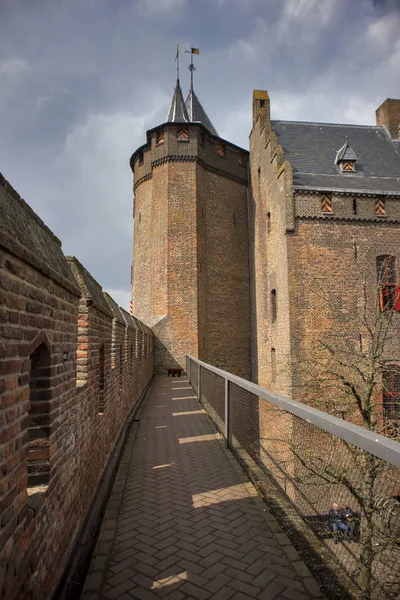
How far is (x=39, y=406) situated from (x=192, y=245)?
18.4 metres

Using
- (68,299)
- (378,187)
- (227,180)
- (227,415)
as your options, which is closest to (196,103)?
(227,180)

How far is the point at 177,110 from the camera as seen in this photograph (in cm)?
2267

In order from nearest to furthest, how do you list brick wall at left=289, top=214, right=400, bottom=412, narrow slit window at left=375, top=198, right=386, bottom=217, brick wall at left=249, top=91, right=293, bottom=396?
brick wall at left=289, top=214, right=400, bottom=412
brick wall at left=249, top=91, right=293, bottom=396
narrow slit window at left=375, top=198, right=386, bottom=217

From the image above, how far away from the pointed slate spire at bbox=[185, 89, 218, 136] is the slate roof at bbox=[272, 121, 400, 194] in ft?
21.2

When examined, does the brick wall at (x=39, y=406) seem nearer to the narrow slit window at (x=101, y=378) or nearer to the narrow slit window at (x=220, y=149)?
the narrow slit window at (x=101, y=378)

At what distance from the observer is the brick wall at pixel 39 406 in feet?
5.75

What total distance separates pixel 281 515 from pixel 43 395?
2.44 m

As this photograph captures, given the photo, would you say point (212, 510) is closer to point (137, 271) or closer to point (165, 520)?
point (165, 520)

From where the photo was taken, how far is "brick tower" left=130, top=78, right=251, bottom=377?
20.0 m

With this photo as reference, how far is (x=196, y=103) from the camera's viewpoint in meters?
26.6

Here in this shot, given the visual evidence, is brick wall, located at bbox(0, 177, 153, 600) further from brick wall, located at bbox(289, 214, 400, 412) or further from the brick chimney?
the brick chimney

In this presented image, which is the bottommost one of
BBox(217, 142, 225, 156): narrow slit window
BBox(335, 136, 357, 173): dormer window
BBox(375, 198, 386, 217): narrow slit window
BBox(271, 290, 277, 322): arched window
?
BBox(271, 290, 277, 322): arched window

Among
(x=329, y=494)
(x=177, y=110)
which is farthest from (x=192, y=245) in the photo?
(x=329, y=494)

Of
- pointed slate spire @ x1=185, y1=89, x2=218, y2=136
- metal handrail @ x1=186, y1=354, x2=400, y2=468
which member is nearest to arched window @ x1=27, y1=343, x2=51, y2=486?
metal handrail @ x1=186, y1=354, x2=400, y2=468
